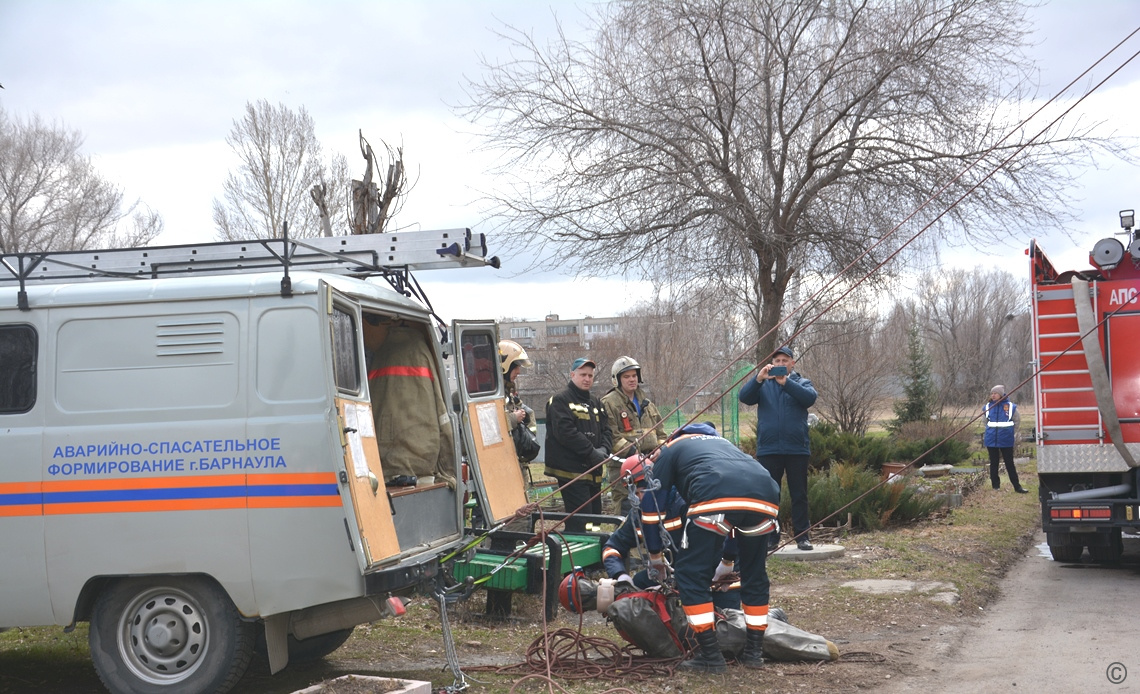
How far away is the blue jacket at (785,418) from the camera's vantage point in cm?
991

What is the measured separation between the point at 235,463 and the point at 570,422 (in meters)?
4.00

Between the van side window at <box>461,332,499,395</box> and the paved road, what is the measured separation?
3.55 metres

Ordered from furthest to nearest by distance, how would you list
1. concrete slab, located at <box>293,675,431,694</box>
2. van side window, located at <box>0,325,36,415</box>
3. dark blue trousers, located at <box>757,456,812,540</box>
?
dark blue trousers, located at <box>757,456,812,540</box> < van side window, located at <box>0,325,36,415</box> < concrete slab, located at <box>293,675,431,694</box>

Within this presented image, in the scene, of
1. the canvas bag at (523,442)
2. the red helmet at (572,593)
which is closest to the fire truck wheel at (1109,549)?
the canvas bag at (523,442)

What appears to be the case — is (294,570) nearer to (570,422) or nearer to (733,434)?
(570,422)

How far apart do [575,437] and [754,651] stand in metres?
3.06

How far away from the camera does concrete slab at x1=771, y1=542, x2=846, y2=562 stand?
400 inches

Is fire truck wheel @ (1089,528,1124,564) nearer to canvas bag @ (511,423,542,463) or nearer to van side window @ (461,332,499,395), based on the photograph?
canvas bag @ (511,423,542,463)

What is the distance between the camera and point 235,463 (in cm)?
553

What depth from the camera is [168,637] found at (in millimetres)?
5621

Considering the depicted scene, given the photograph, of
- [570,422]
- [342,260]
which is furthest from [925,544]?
[342,260]

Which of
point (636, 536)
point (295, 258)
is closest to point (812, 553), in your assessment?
point (636, 536)

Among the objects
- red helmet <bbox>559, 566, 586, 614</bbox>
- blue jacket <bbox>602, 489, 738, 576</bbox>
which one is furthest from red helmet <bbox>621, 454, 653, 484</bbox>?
red helmet <bbox>559, 566, 586, 614</bbox>

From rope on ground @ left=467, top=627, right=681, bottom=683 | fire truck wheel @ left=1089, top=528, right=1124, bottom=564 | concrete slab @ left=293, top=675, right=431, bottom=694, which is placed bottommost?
fire truck wheel @ left=1089, top=528, right=1124, bottom=564
